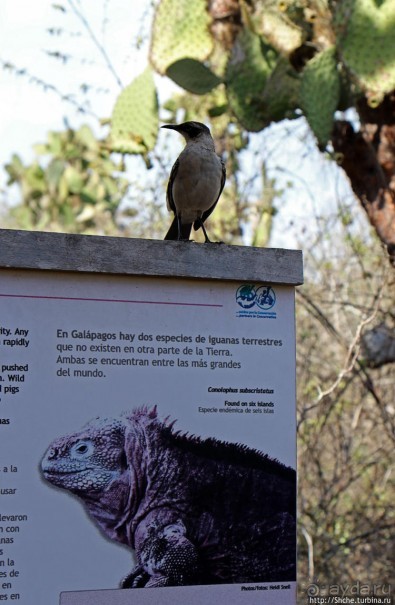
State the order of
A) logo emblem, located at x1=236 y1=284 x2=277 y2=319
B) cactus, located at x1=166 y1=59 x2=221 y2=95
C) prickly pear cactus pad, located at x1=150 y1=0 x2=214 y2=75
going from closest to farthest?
logo emblem, located at x1=236 y1=284 x2=277 y2=319 → cactus, located at x1=166 y1=59 x2=221 y2=95 → prickly pear cactus pad, located at x1=150 y1=0 x2=214 y2=75

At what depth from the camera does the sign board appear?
277 centimetres

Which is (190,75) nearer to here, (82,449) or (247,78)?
(247,78)

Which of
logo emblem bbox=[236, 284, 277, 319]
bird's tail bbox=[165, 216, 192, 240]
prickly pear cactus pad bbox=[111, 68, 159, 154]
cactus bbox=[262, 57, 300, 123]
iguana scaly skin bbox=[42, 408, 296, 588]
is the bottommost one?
iguana scaly skin bbox=[42, 408, 296, 588]

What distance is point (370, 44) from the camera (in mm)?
5656

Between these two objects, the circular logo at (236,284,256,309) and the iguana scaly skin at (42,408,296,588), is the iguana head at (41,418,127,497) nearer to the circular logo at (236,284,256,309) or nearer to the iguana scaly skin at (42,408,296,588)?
the iguana scaly skin at (42,408,296,588)

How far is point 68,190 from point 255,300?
9.96 meters

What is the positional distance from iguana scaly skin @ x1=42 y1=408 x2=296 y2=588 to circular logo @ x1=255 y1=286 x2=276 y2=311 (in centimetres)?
49

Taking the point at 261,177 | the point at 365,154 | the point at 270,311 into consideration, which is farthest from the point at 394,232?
the point at 270,311

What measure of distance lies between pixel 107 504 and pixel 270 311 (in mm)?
865

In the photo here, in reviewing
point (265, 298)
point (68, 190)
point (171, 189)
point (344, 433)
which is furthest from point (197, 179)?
point (68, 190)

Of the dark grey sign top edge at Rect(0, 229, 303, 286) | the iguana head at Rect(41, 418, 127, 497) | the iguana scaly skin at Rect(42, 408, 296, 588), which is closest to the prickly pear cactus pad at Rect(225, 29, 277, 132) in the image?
the dark grey sign top edge at Rect(0, 229, 303, 286)

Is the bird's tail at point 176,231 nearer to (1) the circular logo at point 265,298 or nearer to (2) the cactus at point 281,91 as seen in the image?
(1) the circular logo at point 265,298

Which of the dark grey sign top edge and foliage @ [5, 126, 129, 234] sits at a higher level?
foliage @ [5, 126, 129, 234]

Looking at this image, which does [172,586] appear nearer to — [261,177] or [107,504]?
[107,504]
